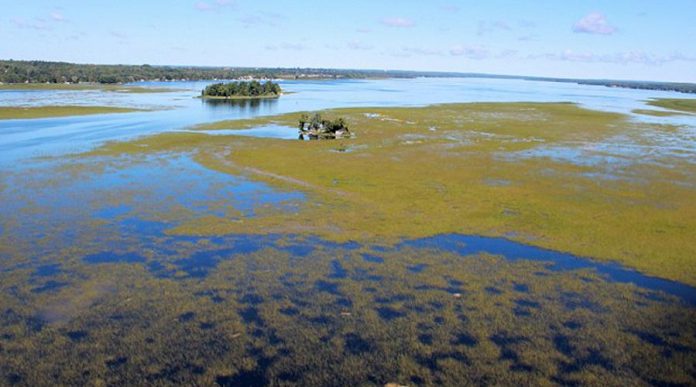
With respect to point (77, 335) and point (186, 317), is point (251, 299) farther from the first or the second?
point (77, 335)

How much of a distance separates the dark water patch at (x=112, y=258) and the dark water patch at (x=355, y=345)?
7.81 meters

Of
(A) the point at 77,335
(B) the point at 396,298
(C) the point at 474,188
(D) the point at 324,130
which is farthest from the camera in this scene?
(D) the point at 324,130

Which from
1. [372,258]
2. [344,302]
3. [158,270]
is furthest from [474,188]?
[158,270]

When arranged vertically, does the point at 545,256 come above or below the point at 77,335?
above

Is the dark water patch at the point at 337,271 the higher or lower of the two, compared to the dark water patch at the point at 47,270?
higher

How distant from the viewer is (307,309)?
12914 millimetres

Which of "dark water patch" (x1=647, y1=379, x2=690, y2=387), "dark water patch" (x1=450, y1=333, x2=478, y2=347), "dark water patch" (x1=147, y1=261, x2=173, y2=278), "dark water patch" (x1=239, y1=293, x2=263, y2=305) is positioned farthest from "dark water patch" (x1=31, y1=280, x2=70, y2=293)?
"dark water patch" (x1=647, y1=379, x2=690, y2=387)

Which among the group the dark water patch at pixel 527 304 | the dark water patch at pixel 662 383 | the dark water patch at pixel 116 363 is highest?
the dark water patch at pixel 527 304

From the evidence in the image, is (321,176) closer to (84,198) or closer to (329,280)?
(84,198)

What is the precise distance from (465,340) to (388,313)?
209 centimetres

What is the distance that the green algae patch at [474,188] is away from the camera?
1872 cm

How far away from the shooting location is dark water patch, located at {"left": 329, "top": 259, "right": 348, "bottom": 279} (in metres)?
15.0

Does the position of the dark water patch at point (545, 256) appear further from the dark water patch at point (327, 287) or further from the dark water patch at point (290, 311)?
the dark water patch at point (290, 311)

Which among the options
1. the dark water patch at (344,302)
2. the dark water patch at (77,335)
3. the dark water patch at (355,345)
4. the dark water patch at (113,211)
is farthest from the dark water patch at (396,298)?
the dark water patch at (113,211)
